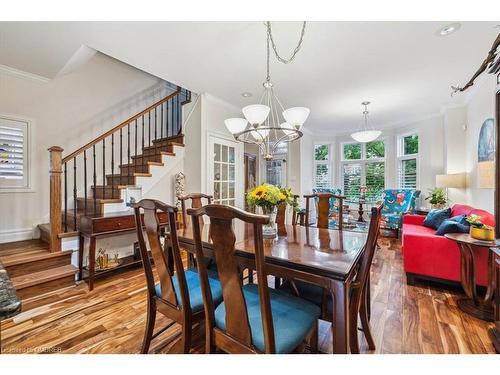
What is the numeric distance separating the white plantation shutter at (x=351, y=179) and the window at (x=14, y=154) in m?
6.48

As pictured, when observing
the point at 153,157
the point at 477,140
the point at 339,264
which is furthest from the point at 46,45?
the point at 477,140

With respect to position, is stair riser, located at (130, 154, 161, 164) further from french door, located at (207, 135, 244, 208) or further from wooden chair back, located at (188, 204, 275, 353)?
wooden chair back, located at (188, 204, 275, 353)

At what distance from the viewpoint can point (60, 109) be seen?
3318 mm

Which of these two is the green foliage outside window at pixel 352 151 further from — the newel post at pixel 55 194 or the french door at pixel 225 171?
the newel post at pixel 55 194

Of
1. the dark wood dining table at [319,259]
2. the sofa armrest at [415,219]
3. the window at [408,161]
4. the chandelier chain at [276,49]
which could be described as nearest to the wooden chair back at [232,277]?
the dark wood dining table at [319,259]

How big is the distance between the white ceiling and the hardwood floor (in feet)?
8.46

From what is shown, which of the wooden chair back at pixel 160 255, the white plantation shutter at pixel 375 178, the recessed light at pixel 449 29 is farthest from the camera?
the white plantation shutter at pixel 375 178

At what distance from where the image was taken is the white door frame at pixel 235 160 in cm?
381

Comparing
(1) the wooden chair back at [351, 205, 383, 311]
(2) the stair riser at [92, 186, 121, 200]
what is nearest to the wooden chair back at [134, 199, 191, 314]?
(1) the wooden chair back at [351, 205, 383, 311]

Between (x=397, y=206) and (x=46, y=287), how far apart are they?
5.88 m

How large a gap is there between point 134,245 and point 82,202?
0.99 m

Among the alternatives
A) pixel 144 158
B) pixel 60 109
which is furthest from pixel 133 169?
pixel 60 109

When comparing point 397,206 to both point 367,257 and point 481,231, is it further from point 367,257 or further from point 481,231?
point 367,257

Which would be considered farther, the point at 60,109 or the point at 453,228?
the point at 60,109
